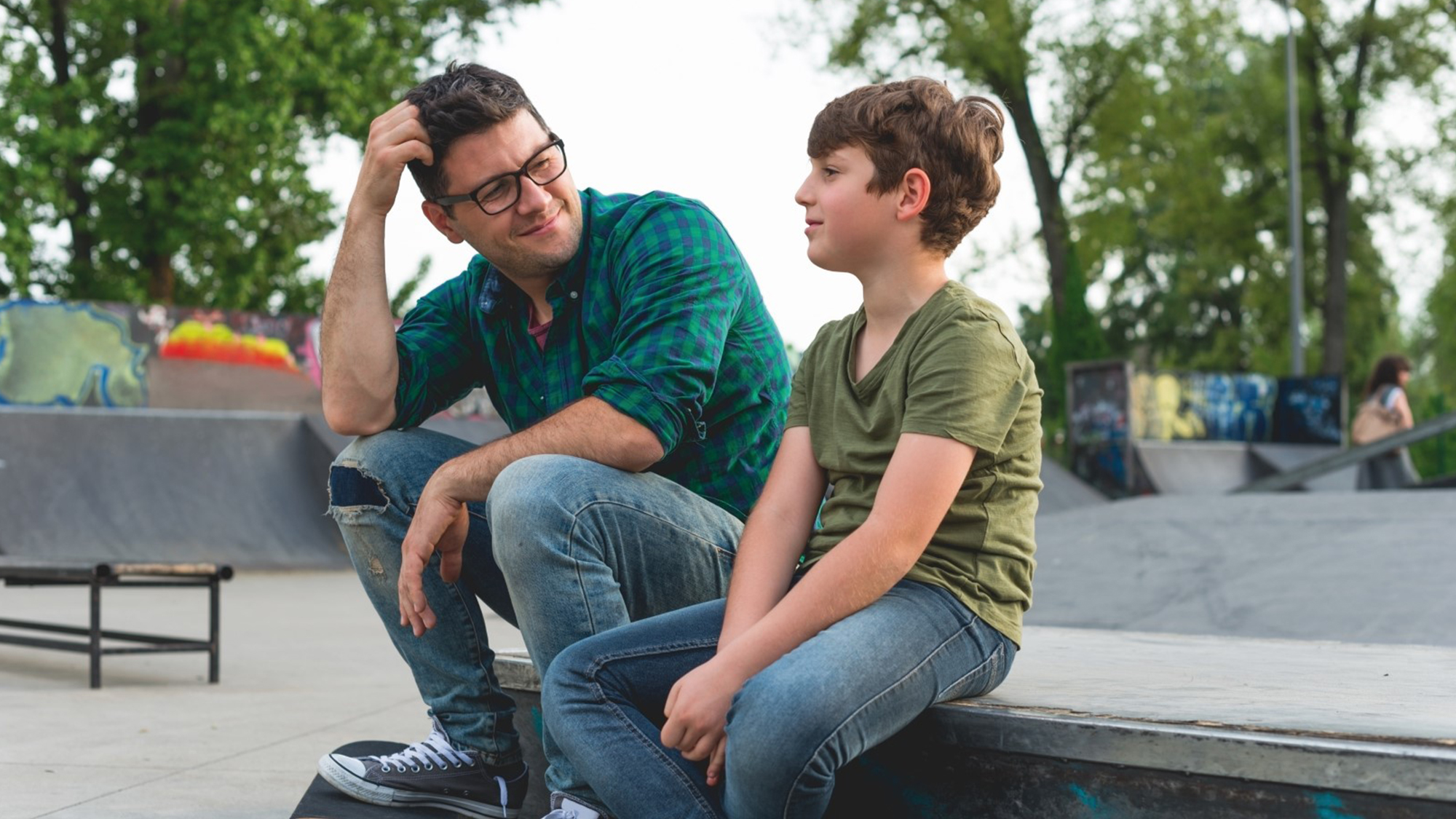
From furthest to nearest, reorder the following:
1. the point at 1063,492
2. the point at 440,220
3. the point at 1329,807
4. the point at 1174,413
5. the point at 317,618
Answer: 1. the point at 1174,413
2. the point at 1063,492
3. the point at 317,618
4. the point at 440,220
5. the point at 1329,807

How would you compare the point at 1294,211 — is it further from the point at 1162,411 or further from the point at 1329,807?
the point at 1329,807

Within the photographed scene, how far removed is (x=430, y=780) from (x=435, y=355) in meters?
0.89

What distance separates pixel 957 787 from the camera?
2250mm

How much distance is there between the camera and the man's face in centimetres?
266

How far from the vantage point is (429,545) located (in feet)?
8.18

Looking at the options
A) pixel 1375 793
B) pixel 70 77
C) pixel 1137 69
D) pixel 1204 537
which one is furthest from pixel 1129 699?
pixel 1137 69

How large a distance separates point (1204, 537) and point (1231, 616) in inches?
104

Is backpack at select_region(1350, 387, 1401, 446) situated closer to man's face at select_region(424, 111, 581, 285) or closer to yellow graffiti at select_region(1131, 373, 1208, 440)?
yellow graffiti at select_region(1131, 373, 1208, 440)

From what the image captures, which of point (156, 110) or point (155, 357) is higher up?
point (156, 110)

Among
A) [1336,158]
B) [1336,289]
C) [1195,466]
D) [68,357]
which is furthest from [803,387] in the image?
[1336,158]

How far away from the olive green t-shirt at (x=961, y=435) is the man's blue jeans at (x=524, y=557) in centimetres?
28

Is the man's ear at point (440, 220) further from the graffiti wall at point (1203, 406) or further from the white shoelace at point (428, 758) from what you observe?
the graffiti wall at point (1203, 406)

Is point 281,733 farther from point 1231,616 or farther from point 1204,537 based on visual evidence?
point 1204,537

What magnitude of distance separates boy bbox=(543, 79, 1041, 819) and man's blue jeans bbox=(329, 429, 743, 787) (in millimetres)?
126
